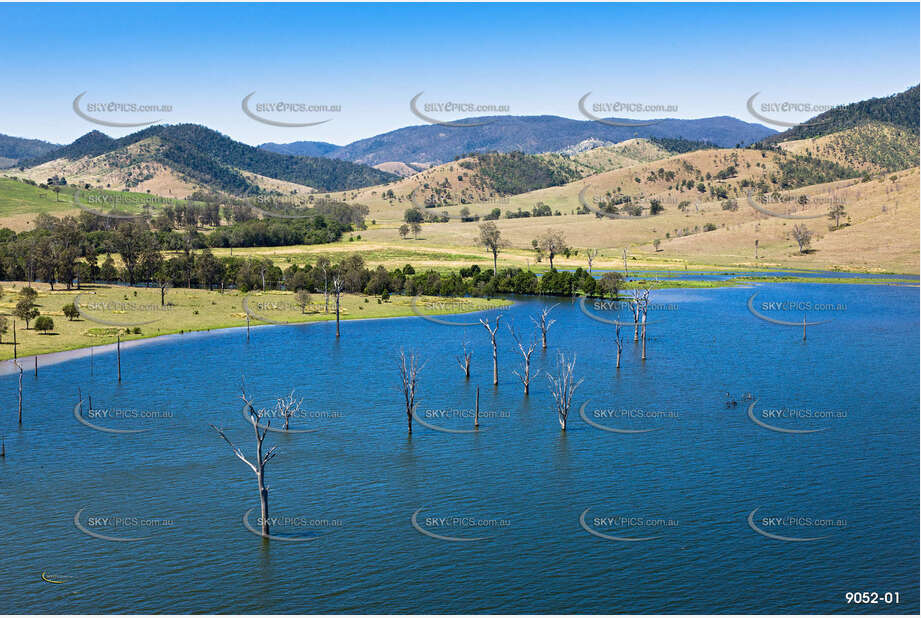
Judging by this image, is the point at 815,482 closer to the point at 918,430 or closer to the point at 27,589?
the point at 918,430

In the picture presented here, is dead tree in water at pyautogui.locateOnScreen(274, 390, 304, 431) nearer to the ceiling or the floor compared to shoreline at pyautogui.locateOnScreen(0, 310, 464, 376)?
nearer to the floor

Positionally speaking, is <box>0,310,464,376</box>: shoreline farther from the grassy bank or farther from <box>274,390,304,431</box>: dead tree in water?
<box>274,390,304,431</box>: dead tree in water

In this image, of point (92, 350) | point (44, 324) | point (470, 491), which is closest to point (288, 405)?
point (470, 491)

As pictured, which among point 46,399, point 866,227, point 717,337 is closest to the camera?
point 46,399

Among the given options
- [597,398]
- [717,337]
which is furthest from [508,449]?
[717,337]

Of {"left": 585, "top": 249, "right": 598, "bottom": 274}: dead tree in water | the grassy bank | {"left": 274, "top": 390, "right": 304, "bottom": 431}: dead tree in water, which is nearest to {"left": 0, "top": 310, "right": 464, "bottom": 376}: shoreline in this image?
the grassy bank

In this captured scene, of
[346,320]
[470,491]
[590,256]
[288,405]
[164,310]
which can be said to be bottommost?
[470,491]

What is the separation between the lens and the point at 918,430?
57531 mm

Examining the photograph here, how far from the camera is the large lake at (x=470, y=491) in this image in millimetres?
34750

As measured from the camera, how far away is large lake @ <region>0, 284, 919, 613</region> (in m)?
34.8

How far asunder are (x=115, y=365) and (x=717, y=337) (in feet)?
206

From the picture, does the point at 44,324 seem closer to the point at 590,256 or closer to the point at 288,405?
the point at 288,405

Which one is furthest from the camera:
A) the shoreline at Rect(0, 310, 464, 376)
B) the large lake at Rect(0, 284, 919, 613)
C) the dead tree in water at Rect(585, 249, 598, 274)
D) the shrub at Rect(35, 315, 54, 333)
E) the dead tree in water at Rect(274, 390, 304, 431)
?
the dead tree in water at Rect(585, 249, 598, 274)

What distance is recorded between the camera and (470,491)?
149 feet
